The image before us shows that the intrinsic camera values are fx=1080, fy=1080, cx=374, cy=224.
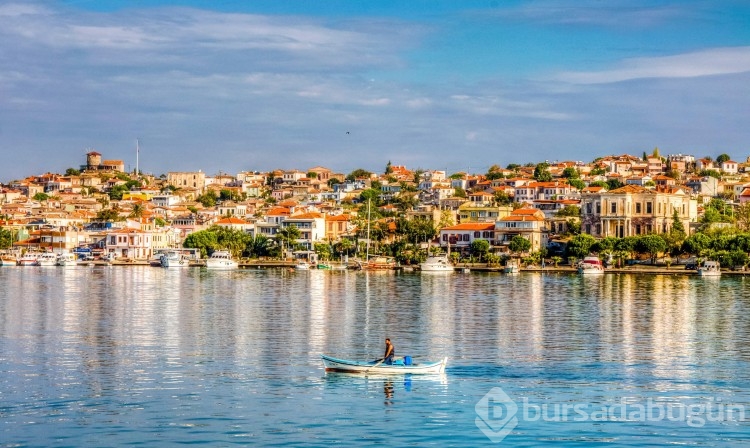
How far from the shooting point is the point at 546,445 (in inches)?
723

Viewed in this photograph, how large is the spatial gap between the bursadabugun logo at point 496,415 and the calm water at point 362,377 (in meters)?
0.08

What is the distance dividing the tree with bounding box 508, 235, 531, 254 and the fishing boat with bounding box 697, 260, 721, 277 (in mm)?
14504

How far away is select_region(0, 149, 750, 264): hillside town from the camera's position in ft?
289

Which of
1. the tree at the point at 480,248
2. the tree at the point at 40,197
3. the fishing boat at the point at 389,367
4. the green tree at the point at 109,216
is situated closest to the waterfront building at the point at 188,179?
the tree at the point at 40,197

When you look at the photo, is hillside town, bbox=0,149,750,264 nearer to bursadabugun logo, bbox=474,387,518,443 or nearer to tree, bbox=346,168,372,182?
tree, bbox=346,168,372,182

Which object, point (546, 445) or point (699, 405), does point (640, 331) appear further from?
point (546, 445)

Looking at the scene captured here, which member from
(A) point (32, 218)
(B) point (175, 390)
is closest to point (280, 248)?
(A) point (32, 218)

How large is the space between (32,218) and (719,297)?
78.4 meters

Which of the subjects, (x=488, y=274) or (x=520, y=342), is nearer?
(x=520, y=342)

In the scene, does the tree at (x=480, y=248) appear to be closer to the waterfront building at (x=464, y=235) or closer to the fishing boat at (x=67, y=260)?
the waterfront building at (x=464, y=235)

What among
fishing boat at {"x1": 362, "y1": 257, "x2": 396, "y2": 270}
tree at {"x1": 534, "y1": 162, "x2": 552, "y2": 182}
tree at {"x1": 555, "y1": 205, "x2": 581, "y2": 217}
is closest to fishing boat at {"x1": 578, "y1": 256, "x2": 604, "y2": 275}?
fishing boat at {"x1": 362, "y1": 257, "x2": 396, "y2": 270}

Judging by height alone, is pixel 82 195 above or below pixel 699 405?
above

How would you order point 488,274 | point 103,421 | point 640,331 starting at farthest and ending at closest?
point 488,274 < point 640,331 < point 103,421

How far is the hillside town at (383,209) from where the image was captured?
8806 cm
